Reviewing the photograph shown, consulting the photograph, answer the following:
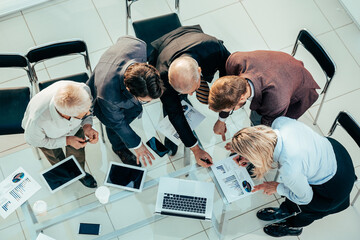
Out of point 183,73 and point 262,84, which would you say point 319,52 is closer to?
point 262,84

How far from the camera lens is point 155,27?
11.9 ft

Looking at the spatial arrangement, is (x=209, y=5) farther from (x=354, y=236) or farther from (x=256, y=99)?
(x=354, y=236)

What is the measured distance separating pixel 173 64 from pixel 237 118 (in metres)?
1.37

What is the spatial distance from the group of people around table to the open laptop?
0.71ft

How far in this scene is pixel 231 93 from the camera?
2.57 m

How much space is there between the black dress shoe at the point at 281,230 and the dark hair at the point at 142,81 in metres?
1.74

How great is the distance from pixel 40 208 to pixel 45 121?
2.39ft

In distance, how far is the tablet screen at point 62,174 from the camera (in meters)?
2.91

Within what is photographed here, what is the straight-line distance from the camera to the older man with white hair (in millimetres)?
2541

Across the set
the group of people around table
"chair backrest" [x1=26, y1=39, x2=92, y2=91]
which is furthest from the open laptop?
"chair backrest" [x1=26, y1=39, x2=92, y2=91]

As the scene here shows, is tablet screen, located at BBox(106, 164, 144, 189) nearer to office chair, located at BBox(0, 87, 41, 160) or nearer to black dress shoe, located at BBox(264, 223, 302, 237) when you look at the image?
office chair, located at BBox(0, 87, 41, 160)

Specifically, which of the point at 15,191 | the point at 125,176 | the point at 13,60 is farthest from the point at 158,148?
the point at 13,60

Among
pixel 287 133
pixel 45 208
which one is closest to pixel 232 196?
pixel 287 133

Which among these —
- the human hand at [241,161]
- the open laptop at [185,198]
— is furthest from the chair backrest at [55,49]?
the human hand at [241,161]
